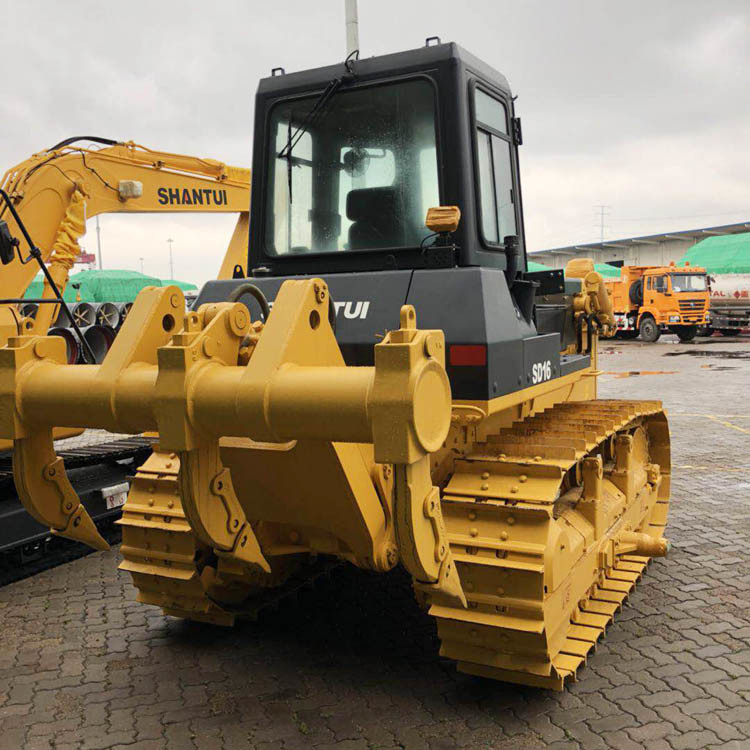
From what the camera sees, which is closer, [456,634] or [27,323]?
[456,634]

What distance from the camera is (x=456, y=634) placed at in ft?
11.5

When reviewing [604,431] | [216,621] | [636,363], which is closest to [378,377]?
[604,431]

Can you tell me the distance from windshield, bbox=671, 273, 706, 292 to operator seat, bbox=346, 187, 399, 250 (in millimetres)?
26405

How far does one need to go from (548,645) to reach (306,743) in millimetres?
1110

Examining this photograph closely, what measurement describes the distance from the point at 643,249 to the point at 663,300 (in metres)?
27.6

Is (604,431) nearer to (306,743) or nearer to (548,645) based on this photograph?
(548,645)

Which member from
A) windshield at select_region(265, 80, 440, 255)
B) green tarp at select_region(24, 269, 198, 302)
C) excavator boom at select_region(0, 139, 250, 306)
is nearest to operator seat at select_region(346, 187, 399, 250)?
windshield at select_region(265, 80, 440, 255)

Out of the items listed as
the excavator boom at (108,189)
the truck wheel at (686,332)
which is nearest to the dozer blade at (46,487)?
the excavator boom at (108,189)

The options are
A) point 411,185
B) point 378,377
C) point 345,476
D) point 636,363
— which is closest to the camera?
point 378,377

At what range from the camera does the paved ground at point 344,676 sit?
3.48 metres

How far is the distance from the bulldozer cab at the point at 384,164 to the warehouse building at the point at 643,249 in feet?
167

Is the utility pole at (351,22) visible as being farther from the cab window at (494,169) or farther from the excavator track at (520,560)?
the excavator track at (520,560)

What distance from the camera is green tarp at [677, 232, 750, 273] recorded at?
4300cm

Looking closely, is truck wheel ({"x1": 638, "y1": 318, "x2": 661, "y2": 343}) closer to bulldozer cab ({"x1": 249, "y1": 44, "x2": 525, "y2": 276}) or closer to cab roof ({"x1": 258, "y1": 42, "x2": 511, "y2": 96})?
bulldozer cab ({"x1": 249, "y1": 44, "x2": 525, "y2": 276})
